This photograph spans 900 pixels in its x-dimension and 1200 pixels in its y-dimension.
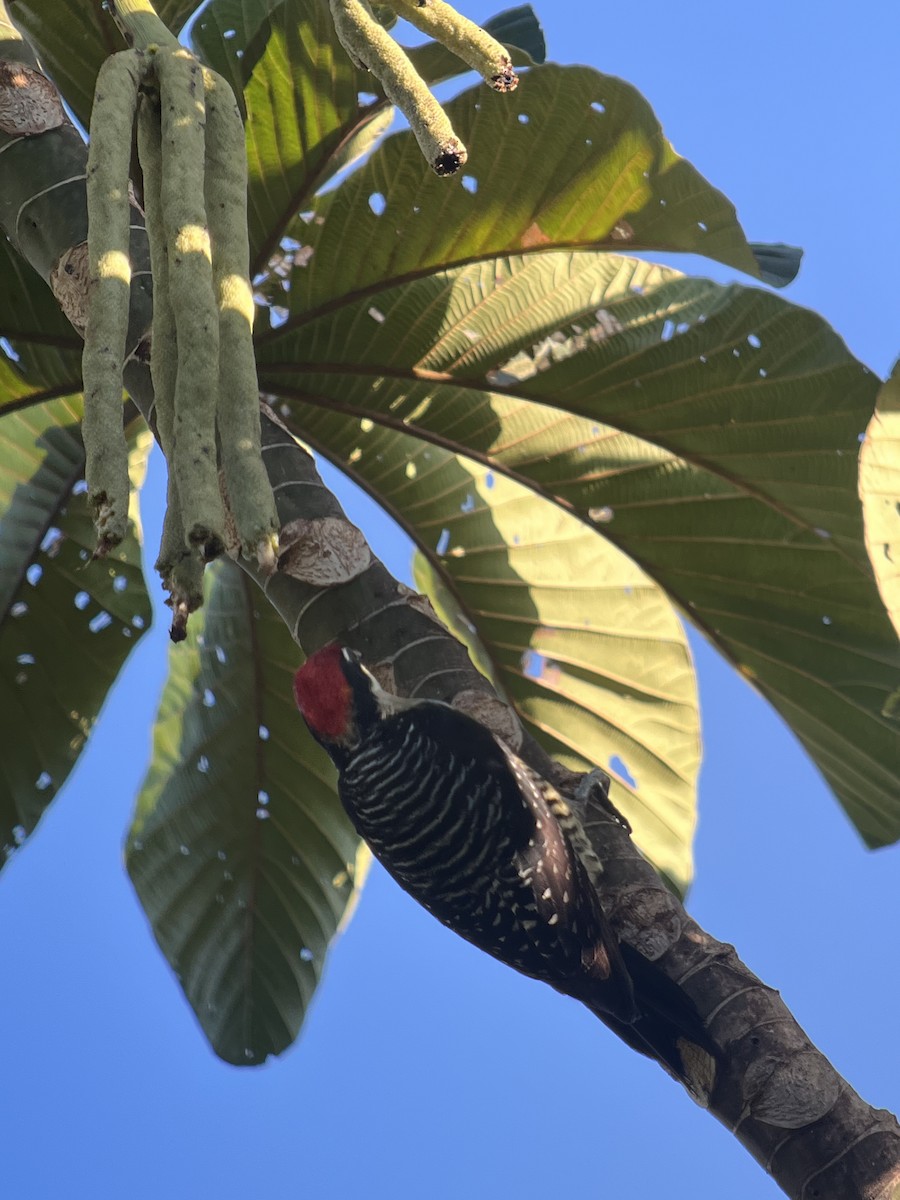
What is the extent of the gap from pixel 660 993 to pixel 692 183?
1.37 meters

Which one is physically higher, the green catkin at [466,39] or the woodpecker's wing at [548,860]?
the green catkin at [466,39]

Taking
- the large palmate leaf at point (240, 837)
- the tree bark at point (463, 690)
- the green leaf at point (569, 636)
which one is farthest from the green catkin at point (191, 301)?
the large palmate leaf at point (240, 837)

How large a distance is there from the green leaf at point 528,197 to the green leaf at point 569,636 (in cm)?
46

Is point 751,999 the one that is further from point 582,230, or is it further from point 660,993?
point 582,230

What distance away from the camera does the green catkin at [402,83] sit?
1.09 m

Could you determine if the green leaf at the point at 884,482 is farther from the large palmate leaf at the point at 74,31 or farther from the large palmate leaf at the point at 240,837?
the large palmate leaf at the point at 240,837

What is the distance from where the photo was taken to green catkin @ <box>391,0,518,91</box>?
122cm

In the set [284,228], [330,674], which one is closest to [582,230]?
[284,228]

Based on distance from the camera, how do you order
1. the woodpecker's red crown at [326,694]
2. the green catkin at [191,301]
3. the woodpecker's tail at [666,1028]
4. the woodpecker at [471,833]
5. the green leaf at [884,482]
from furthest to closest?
the woodpecker at [471,833] < the woodpecker's red crown at [326,694] < the woodpecker's tail at [666,1028] < the green leaf at [884,482] < the green catkin at [191,301]

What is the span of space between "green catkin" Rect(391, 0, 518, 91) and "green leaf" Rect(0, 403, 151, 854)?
1.64 metres

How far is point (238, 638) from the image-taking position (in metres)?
2.90

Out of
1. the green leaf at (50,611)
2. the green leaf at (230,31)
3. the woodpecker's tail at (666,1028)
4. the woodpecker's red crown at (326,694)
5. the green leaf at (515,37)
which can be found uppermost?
the green leaf at (230,31)

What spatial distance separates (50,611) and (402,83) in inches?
74.4

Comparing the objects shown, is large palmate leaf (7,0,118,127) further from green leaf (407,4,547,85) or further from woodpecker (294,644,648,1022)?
woodpecker (294,644,648,1022)
